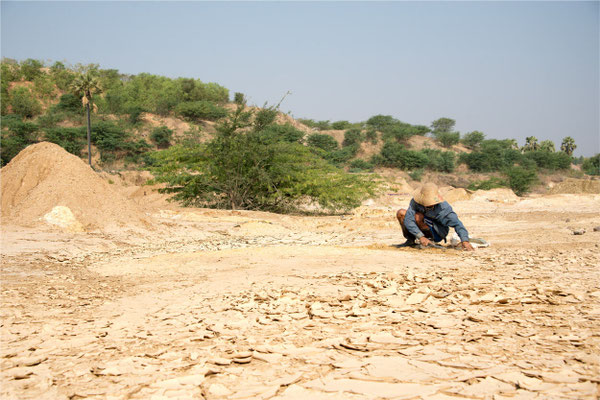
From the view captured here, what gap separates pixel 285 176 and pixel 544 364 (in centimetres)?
1270

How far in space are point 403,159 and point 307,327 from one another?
4676cm

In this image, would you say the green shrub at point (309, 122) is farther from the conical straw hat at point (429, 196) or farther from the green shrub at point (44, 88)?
the conical straw hat at point (429, 196)

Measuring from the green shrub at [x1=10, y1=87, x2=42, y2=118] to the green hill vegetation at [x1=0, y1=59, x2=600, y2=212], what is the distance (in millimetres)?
121

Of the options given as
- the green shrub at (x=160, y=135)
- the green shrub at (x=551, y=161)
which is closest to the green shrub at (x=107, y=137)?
the green shrub at (x=160, y=135)

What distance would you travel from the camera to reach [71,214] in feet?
28.4

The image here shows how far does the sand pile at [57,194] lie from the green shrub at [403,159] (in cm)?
4071

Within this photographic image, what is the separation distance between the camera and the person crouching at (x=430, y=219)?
6230 millimetres

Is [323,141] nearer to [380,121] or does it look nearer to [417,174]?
[417,174]

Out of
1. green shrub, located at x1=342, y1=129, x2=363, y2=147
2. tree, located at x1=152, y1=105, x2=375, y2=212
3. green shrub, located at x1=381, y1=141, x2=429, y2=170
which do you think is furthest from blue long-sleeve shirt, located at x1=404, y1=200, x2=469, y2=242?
green shrub, located at x1=342, y1=129, x2=363, y2=147

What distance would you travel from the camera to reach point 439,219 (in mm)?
6402

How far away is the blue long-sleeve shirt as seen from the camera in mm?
6332

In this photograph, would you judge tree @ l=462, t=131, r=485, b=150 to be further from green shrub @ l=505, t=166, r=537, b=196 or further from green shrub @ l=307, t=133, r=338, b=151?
green shrub @ l=505, t=166, r=537, b=196

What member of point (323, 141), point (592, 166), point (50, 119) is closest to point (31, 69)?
point (50, 119)

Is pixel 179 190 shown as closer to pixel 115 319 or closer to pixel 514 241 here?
pixel 514 241
